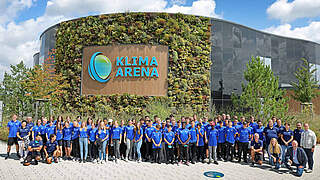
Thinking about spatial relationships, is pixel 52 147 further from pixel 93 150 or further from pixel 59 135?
pixel 93 150

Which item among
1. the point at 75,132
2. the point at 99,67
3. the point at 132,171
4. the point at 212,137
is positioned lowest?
the point at 132,171

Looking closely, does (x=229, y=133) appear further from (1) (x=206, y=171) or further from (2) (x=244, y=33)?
(2) (x=244, y=33)

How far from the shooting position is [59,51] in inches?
829

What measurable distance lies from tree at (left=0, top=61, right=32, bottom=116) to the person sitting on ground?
15.2 meters

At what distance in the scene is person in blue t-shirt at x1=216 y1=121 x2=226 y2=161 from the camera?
9.66m

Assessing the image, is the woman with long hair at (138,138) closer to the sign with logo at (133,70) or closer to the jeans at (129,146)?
the jeans at (129,146)

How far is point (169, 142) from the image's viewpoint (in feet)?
30.3

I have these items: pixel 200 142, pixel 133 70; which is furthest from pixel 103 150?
pixel 133 70

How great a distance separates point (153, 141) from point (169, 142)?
0.61 meters

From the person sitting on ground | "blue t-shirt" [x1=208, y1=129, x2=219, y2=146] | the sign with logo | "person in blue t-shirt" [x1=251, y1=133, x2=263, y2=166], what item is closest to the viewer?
the person sitting on ground

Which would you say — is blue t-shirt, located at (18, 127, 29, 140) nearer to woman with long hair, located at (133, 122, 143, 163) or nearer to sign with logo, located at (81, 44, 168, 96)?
woman with long hair, located at (133, 122, 143, 163)

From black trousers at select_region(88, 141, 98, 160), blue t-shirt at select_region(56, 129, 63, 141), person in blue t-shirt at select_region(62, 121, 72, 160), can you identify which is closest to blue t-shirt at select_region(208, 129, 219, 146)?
black trousers at select_region(88, 141, 98, 160)

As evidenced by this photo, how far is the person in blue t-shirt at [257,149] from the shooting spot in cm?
916

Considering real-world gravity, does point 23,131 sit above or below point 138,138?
above
